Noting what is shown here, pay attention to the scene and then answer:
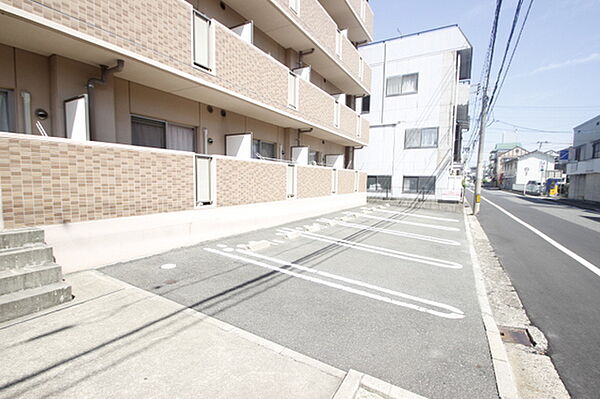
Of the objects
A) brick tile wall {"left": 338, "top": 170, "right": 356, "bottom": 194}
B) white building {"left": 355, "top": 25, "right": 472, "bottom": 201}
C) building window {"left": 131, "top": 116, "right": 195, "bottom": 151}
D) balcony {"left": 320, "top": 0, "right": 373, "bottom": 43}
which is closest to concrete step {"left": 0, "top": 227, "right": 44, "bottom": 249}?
building window {"left": 131, "top": 116, "right": 195, "bottom": 151}

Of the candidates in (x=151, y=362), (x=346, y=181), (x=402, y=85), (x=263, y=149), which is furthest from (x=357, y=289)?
(x=402, y=85)

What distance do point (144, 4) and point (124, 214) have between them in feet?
12.2

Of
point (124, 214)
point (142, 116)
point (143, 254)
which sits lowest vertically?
point (143, 254)

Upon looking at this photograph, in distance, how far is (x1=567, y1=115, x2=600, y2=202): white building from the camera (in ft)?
88.3

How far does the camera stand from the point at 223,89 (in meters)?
6.39

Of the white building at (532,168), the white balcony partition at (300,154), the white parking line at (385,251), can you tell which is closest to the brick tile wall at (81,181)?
the white parking line at (385,251)

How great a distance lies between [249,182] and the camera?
7.50m

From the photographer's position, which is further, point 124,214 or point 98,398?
point 124,214

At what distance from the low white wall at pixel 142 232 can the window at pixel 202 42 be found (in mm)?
3230

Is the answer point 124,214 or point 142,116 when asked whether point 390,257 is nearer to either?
point 124,214

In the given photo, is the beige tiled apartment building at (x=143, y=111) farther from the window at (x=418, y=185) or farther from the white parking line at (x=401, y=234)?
the window at (x=418, y=185)

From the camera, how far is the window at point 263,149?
939cm

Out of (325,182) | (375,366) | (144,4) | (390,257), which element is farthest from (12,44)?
(325,182)

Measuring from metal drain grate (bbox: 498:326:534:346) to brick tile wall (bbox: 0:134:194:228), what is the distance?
18.9 ft
